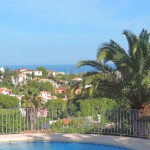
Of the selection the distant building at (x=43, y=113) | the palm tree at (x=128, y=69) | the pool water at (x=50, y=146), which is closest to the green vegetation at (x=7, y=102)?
the distant building at (x=43, y=113)

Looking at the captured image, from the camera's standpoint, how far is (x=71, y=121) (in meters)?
12.4

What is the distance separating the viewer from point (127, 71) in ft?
38.2

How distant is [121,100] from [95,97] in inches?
36.9

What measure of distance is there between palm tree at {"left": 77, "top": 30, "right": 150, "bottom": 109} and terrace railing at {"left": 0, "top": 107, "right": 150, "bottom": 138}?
0.63 metres

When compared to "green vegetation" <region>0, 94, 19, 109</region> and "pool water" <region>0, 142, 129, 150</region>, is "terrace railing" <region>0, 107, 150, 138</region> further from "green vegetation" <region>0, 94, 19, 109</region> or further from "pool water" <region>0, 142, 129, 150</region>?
"green vegetation" <region>0, 94, 19, 109</region>

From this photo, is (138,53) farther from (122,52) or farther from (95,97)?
(95,97)

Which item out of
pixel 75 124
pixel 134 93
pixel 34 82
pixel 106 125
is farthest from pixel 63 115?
pixel 34 82

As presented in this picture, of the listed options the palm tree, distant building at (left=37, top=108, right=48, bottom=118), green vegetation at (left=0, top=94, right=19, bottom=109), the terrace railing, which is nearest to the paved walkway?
the terrace railing

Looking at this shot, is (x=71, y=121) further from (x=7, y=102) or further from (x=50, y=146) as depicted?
(x=7, y=102)

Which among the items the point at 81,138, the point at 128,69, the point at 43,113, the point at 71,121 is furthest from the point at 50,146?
the point at 128,69

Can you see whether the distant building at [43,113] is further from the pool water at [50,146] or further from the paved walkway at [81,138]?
the pool water at [50,146]

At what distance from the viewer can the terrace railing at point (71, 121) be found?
11680 millimetres

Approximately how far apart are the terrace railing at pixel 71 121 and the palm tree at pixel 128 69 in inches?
24.6

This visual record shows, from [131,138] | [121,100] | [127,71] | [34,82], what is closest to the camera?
[131,138]
